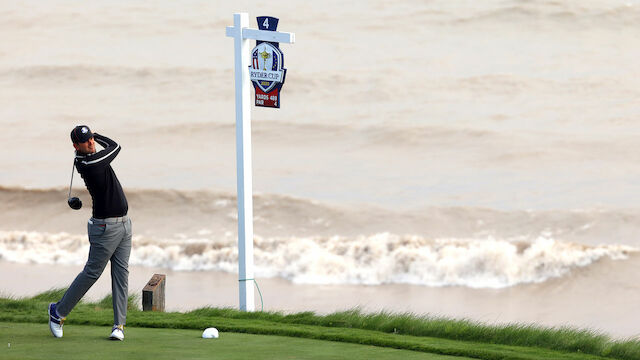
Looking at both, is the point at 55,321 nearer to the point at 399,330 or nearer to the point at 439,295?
the point at 399,330

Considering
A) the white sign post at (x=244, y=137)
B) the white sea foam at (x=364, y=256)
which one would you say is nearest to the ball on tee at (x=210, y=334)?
the white sign post at (x=244, y=137)

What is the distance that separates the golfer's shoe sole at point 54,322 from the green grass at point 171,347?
0.17 feet

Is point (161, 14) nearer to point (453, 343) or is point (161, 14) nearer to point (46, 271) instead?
point (46, 271)

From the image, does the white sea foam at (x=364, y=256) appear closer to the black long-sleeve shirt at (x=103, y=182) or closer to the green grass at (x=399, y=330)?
the green grass at (x=399, y=330)

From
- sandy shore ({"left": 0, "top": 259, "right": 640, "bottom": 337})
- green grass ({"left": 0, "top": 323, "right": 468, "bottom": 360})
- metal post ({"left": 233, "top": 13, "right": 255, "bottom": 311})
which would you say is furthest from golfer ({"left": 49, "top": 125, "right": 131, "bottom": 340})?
sandy shore ({"left": 0, "top": 259, "right": 640, "bottom": 337})

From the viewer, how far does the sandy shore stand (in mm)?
18812

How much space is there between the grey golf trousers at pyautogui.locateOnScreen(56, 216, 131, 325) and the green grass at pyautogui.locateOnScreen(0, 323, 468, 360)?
9.1 inches

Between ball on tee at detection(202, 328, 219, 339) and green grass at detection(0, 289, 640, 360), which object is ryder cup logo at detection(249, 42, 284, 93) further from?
ball on tee at detection(202, 328, 219, 339)

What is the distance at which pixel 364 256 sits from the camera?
78.4 feet

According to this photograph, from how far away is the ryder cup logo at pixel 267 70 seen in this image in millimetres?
8562

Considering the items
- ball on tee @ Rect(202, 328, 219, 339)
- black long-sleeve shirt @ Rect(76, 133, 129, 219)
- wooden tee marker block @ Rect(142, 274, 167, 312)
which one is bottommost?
wooden tee marker block @ Rect(142, 274, 167, 312)

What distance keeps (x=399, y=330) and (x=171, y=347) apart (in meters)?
1.78

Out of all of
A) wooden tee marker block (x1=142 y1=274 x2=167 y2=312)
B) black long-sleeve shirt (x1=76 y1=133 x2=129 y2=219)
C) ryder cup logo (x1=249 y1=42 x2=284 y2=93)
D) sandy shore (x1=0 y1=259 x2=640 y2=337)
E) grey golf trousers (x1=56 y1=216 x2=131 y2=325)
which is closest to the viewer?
black long-sleeve shirt (x1=76 y1=133 x2=129 y2=219)

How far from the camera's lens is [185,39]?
1704 inches
